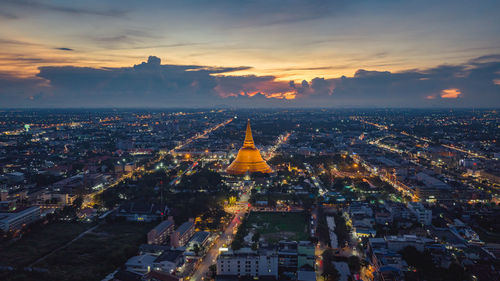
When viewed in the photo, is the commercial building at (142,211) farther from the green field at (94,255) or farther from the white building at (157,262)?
the white building at (157,262)

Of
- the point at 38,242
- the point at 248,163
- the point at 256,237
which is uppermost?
the point at 248,163

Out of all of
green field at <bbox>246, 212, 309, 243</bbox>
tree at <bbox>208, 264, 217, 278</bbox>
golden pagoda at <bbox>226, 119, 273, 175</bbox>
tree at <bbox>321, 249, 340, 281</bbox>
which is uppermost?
golden pagoda at <bbox>226, 119, 273, 175</bbox>

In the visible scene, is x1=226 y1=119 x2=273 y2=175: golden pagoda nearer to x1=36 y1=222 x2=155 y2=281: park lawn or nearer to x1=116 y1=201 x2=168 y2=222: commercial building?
x1=116 y1=201 x2=168 y2=222: commercial building

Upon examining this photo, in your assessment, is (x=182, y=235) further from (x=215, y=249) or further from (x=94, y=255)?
(x=94, y=255)

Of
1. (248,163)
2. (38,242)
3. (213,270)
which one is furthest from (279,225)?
(38,242)

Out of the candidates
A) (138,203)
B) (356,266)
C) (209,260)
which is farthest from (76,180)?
(356,266)

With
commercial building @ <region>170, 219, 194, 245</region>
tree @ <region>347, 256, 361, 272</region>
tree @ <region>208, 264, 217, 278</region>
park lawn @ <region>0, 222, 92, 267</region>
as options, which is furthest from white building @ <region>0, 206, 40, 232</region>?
tree @ <region>347, 256, 361, 272</region>
